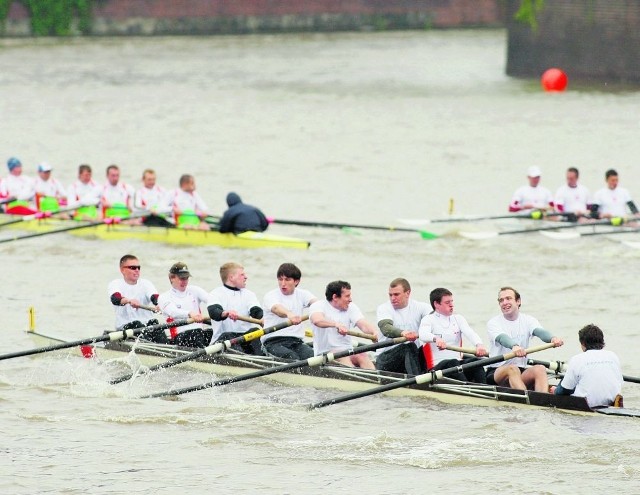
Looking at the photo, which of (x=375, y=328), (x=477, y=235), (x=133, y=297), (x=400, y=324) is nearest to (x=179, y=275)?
(x=133, y=297)

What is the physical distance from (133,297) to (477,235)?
27.0 feet

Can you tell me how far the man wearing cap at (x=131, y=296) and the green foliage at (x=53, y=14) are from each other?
1621 inches

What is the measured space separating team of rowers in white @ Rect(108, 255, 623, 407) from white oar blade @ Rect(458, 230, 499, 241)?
7.85 meters

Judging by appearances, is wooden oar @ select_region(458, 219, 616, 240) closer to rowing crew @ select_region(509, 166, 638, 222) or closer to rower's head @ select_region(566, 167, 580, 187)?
rowing crew @ select_region(509, 166, 638, 222)

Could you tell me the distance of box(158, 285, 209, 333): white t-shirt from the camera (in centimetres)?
1493

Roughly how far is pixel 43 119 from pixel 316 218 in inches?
581

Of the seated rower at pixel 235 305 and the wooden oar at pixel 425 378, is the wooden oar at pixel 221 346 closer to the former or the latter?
the seated rower at pixel 235 305

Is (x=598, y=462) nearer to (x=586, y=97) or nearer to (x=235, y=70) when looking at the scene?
(x=586, y=97)

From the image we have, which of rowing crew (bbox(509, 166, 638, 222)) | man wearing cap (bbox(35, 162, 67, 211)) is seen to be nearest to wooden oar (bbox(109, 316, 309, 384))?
rowing crew (bbox(509, 166, 638, 222))

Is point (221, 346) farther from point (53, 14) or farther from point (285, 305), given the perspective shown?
point (53, 14)

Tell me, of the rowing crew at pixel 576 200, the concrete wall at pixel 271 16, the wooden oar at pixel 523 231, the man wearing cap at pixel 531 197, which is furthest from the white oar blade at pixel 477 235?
the concrete wall at pixel 271 16

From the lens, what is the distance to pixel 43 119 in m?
37.3

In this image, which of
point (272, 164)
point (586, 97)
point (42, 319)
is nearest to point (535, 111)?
point (586, 97)

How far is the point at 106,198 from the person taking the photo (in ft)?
75.3
